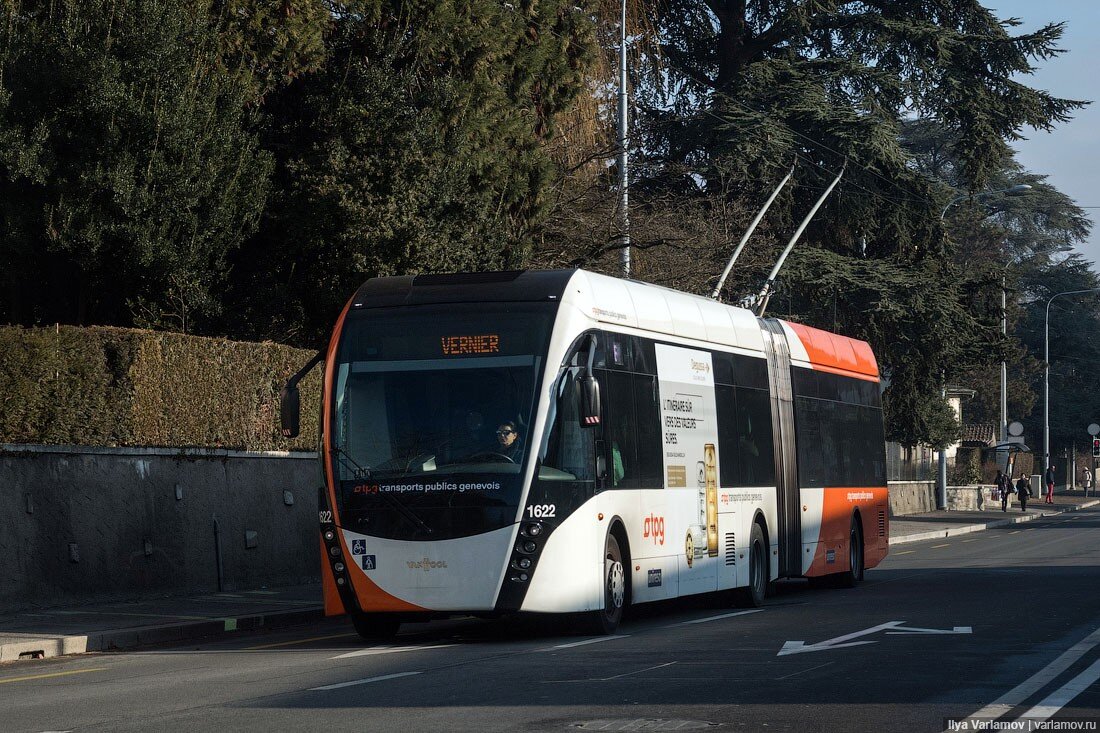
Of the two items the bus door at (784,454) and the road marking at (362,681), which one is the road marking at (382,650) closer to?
the road marking at (362,681)

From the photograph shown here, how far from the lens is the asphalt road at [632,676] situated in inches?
363

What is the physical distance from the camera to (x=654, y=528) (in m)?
16.1

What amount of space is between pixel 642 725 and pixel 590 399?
574cm

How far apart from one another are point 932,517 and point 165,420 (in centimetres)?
4010

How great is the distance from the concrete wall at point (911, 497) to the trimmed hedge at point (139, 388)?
35.6m

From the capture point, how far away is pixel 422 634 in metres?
16.5

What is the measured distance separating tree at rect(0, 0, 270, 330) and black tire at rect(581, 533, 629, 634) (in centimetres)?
976

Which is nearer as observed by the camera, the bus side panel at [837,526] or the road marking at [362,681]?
the road marking at [362,681]

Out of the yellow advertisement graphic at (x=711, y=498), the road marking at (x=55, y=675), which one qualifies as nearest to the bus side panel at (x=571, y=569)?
the yellow advertisement graphic at (x=711, y=498)

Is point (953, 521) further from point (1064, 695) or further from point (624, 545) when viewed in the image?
point (1064, 695)

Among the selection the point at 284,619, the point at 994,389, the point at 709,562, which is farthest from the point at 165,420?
the point at 994,389

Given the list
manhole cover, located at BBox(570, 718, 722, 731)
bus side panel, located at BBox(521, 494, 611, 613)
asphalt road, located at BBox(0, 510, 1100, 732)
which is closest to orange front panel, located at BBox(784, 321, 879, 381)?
asphalt road, located at BBox(0, 510, 1100, 732)

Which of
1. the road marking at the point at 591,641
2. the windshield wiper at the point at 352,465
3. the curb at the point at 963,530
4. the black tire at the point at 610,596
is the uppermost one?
the windshield wiper at the point at 352,465

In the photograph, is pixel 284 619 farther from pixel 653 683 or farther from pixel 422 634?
pixel 653 683
